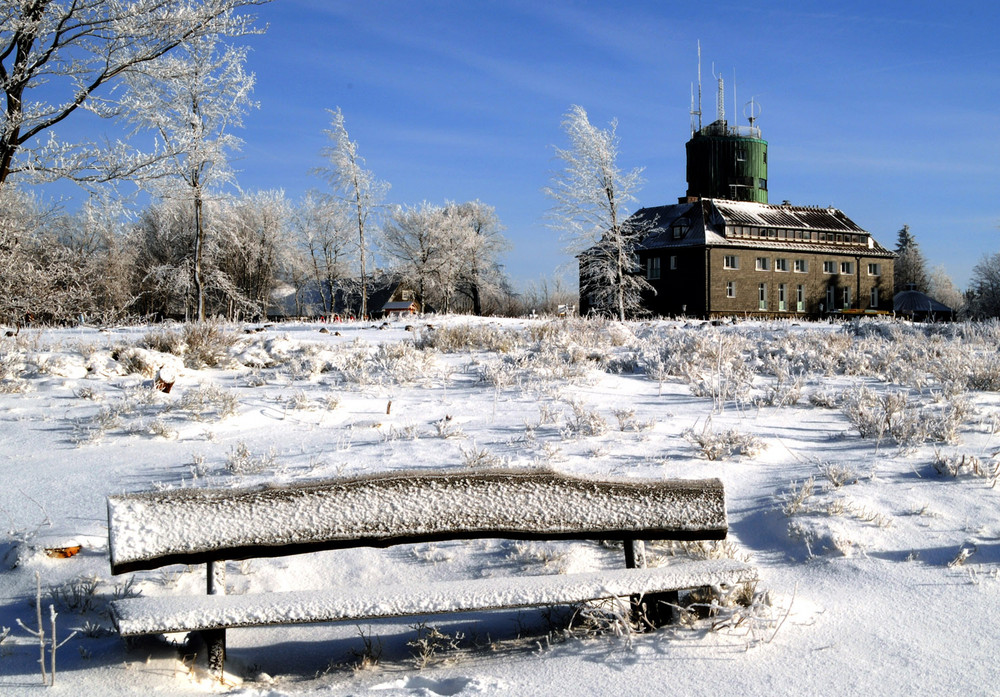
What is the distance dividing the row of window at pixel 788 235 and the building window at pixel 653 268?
482 cm

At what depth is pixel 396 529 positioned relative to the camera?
108 inches

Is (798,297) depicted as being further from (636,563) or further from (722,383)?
(636,563)

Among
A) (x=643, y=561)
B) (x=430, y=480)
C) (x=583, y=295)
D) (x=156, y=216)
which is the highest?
(x=156, y=216)

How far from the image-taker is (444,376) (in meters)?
7.60

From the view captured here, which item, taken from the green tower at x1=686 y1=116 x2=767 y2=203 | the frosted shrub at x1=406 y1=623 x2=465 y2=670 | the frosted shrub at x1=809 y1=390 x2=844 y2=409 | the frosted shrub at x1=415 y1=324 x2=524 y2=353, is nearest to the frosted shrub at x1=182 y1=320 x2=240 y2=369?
the frosted shrub at x1=415 y1=324 x2=524 y2=353

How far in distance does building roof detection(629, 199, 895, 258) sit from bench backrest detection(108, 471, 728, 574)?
145ft

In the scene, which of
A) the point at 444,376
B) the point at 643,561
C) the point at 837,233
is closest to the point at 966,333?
the point at 444,376

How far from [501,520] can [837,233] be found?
179 ft

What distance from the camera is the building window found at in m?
48.7

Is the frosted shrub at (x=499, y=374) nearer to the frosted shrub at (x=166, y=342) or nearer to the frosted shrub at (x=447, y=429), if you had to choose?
the frosted shrub at (x=447, y=429)

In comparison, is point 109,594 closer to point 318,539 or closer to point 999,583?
point 318,539

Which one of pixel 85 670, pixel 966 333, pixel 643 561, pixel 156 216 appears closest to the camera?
pixel 85 670

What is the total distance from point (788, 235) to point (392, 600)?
5161 cm

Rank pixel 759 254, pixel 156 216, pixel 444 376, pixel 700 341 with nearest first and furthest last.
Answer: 1. pixel 444 376
2. pixel 700 341
3. pixel 156 216
4. pixel 759 254
